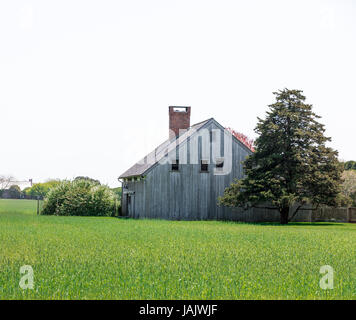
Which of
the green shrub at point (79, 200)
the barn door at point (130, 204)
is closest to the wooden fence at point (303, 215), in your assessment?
the barn door at point (130, 204)

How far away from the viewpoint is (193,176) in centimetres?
3459

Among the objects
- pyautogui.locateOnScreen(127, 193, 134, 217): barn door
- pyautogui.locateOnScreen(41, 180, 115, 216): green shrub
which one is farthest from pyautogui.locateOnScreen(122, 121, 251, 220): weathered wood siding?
pyautogui.locateOnScreen(41, 180, 115, 216): green shrub

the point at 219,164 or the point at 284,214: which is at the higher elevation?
the point at 219,164

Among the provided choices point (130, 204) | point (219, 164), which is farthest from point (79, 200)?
point (219, 164)

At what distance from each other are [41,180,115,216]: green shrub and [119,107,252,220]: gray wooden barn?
6.50 m

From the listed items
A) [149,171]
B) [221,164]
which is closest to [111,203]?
[149,171]

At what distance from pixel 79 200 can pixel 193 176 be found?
11382 mm

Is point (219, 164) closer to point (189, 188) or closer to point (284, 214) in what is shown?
point (189, 188)

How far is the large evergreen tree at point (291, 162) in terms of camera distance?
3059cm

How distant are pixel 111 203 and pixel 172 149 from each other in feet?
33.5

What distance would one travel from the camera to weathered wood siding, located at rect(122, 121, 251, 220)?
3409 centimetres

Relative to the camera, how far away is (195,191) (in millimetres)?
34562
